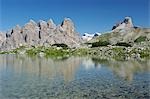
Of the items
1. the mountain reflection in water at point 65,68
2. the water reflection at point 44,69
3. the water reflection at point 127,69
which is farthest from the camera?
the mountain reflection in water at point 65,68

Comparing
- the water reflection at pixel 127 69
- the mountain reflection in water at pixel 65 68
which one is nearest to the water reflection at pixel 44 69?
the mountain reflection in water at pixel 65 68

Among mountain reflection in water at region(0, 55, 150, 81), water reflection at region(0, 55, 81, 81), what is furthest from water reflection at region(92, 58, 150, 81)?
water reflection at region(0, 55, 81, 81)

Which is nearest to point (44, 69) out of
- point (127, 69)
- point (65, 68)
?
point (65, 68)

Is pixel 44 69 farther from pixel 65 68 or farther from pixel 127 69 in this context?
pixel 127 69

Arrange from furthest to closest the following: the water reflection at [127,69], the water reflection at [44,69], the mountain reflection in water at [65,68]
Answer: the mountain reflection in water at [65,68]
the water reflection at [44,69]
the water reflection at [127,69]

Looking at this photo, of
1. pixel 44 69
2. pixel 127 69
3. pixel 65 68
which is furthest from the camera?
pixel 65 68

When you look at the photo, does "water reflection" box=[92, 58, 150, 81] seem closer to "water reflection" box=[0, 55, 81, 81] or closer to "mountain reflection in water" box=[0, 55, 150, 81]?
"mountain reflection in water" box=[0, 55, 150, 81]

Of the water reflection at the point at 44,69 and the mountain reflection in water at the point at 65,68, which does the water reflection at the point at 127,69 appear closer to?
the mountain reflection in water at the point at 65,68

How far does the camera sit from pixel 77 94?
4631cm

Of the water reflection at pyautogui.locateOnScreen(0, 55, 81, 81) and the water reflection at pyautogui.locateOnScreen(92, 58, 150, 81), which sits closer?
the water reflection at pyautogui.locateOnScreen(92, 58, 150, 81)

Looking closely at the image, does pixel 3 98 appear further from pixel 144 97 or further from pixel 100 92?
pixel 144 97

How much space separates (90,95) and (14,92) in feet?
38.3

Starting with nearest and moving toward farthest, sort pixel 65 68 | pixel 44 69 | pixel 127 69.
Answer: pixel 44 69, pixel 127 69, pixel 65 68

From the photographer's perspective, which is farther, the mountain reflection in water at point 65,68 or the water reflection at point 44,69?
the mountain reflection in water at point 65,68
